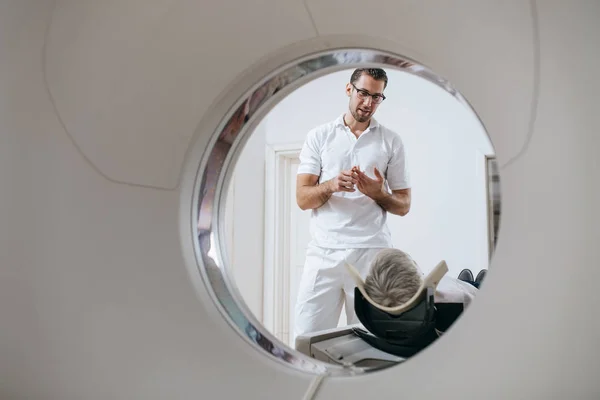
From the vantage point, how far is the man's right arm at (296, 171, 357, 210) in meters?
1.44

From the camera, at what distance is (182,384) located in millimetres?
421

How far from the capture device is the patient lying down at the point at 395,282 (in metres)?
1.09

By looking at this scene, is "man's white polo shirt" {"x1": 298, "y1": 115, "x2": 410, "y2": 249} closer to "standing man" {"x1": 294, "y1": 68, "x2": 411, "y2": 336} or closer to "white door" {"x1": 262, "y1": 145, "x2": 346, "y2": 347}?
"standing man" {"x1": 294, "y1": 68, "x2": 411, "y2": 336}

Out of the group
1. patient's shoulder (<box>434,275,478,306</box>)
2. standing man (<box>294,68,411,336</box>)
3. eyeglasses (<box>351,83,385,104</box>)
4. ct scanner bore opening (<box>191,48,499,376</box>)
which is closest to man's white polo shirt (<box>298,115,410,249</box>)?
standing man (<box>294,68,411,336</box>)

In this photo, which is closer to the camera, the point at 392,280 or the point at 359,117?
the point at 392,280

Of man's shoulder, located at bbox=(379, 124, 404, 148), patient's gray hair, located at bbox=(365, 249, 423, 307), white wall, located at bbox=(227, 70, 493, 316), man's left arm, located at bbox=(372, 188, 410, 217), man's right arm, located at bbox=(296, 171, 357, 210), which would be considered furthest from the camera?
white wall, located at bbox=(227, 70, 493, 316)

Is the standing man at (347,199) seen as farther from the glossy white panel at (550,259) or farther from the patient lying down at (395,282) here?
the glossy white panel at (550,259)

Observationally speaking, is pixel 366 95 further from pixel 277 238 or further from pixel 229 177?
pixel 277 238

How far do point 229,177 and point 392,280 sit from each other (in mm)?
643

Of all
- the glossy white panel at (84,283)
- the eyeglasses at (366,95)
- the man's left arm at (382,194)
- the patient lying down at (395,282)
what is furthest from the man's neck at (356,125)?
A: the glossy white panel at (84,283)

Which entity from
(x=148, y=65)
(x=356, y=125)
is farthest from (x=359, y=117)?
(x=148, y=65)

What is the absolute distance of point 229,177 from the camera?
1.90ft

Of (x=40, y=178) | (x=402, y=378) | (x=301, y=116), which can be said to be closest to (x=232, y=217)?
(x=301, y=116)

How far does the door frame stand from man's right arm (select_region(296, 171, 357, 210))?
1161 mm
